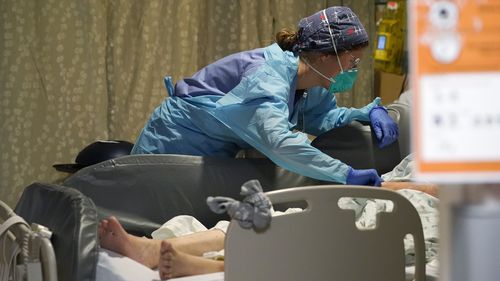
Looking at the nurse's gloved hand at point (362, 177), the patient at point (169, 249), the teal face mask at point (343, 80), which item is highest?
the teal face mask at point (343, 80)

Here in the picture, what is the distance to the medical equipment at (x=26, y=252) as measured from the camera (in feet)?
5.13

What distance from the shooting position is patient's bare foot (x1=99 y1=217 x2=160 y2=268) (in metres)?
1.82

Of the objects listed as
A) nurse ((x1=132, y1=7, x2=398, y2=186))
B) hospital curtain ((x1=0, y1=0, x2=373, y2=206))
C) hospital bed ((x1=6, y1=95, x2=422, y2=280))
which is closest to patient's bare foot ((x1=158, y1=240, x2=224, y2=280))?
hospital bed ((x1=6, y1=95, x2=422, y2=280))

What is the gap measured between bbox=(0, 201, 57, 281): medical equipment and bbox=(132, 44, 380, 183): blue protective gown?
82 cm

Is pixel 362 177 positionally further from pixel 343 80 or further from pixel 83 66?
pixel 83 66

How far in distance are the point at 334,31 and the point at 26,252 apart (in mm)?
1335

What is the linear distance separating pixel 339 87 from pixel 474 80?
81.5 inches

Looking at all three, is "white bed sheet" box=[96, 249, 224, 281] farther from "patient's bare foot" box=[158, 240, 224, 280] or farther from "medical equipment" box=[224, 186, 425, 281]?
"medical equipment" box=[224, 186, 425, 281]

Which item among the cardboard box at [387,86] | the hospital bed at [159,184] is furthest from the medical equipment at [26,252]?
the cardboard box at [387,86]

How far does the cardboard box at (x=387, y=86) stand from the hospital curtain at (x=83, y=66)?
81 centimetres

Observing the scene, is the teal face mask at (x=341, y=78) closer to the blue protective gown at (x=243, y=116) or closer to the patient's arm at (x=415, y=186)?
the blue protective gown at (x=243, y=116)

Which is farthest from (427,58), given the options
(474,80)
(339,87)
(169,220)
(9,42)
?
(9,42)

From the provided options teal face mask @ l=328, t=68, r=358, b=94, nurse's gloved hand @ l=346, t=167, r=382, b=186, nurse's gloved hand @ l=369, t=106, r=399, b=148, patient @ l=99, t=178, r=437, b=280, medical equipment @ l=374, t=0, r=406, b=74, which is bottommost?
patient @ l=99, t=178, r=437, b=280

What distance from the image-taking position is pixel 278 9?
389cm
